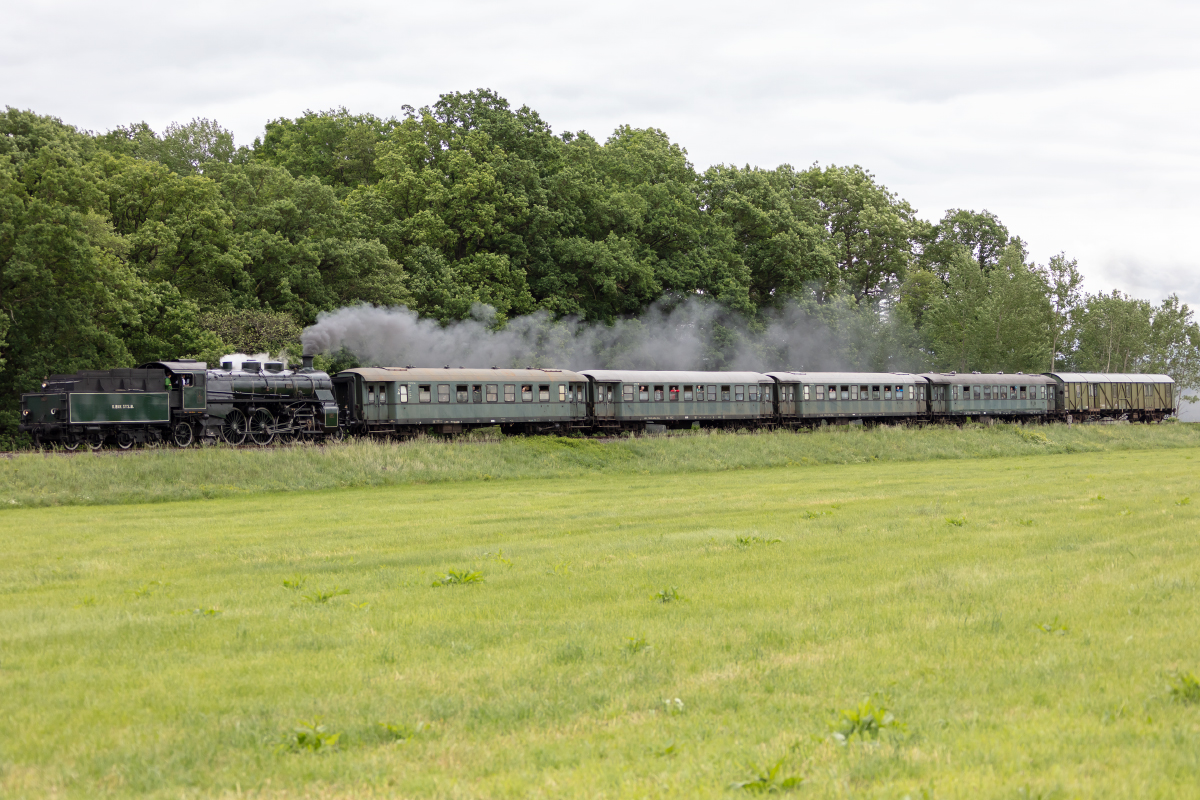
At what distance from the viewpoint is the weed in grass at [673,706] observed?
6807mm

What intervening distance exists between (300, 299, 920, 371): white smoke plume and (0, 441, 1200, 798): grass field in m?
33.7

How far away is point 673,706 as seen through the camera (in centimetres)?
688

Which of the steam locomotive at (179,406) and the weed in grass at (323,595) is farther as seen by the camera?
the steam locomotive at (179,406)

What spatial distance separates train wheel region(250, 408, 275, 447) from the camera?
37.0m

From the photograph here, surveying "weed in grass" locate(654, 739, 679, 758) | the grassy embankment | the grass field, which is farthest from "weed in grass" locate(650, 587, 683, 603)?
the grassy embankment

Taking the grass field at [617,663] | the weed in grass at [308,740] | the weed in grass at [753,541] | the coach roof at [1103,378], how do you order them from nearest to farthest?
the grass field at [617,663], the weed in grass at [308,740], the weed in grass at [753,541], the coach roof at [1103,378]

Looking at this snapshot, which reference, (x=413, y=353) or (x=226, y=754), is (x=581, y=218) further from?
(x=226, y=754)

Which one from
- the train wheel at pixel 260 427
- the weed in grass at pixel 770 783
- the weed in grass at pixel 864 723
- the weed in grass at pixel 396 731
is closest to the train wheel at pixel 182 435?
the train wheel at pixel 260 427

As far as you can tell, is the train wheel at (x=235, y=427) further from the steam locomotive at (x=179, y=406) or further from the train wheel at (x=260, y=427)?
the train wheel at (x=260, y=427)

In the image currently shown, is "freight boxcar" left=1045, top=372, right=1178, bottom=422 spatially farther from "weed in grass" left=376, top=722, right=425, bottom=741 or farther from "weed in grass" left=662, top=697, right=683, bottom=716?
"weed in grass" left=376, top=722, right=425, bottom=741

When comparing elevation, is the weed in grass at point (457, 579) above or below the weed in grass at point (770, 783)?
below

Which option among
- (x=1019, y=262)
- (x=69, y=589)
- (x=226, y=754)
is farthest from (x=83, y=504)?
(x=1019, y=262)

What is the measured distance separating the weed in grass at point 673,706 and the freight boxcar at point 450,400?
33.4m

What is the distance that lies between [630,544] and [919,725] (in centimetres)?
900
